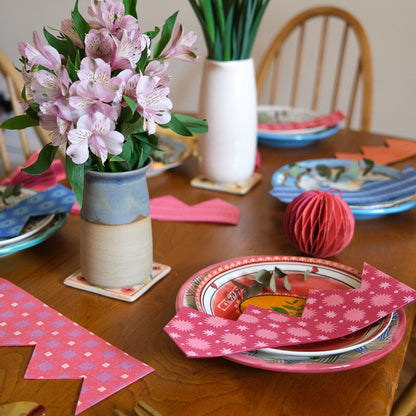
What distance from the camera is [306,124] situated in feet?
4.82

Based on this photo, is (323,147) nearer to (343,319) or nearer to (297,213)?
(297,213)

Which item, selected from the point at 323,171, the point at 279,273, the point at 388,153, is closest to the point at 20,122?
the point at 279,273

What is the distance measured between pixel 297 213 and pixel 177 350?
329 millimetres

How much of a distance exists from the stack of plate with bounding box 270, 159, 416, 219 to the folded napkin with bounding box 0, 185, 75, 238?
1.23ft

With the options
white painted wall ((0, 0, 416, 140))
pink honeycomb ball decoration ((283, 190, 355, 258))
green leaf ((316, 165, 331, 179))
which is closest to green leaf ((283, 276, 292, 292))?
pink honeycomb ball decoration ((283, 190, 355, 258))

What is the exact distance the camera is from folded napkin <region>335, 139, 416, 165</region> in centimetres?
135

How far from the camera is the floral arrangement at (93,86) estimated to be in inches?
24.6

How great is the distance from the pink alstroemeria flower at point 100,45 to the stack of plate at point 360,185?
0.50 metres

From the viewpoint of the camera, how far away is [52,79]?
2.06 feet

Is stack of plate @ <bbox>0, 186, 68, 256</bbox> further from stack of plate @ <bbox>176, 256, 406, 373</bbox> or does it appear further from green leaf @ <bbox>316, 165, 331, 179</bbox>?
green leaf @ <bbox>316, 165, 331, 179</bbox>

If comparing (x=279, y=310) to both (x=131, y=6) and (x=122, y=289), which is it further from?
(x=131, y=6)

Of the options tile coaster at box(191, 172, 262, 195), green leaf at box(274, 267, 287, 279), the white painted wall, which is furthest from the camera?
the white painted wall

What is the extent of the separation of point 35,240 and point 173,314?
268 mm

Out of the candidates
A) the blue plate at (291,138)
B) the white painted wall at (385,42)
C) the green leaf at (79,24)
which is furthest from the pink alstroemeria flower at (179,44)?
the white painted wall at (385,42)
